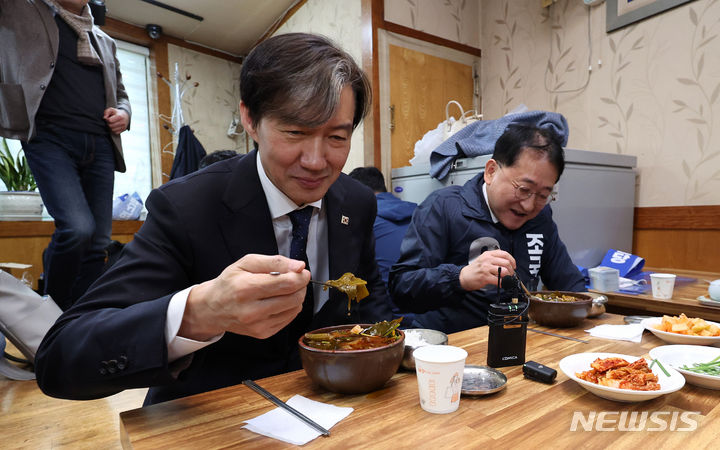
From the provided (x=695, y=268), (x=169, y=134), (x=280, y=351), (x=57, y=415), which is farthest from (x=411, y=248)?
(x=169, y=134)

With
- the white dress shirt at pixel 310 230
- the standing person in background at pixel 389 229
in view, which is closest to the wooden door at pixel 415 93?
the standing person in background at pixel 389 229

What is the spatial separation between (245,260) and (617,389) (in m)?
0.69

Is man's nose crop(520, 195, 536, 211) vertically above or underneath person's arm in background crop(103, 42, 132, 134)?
underneath

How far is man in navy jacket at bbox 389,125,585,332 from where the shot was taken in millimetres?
1742

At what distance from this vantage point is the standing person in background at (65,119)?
205 centimetres

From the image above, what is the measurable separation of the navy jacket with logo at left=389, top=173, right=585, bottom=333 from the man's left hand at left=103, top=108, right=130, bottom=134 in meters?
1.77

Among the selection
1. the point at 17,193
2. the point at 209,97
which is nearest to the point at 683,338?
the point at 17,193

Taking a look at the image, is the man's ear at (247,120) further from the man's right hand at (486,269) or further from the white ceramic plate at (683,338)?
the white ceramic plate at (683,338)

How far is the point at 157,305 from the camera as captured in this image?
29.7 inches

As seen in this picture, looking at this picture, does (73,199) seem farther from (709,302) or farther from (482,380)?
(709,302)

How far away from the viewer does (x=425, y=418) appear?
71 cm

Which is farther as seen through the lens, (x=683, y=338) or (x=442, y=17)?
(x=442, y=17)

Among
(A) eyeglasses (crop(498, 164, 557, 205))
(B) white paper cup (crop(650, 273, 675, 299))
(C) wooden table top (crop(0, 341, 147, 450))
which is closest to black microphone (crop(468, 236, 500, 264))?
(A) eyeglasses (crop(498, 164, 557, 205))

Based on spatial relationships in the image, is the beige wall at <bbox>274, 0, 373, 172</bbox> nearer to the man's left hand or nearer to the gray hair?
the man's left hand
